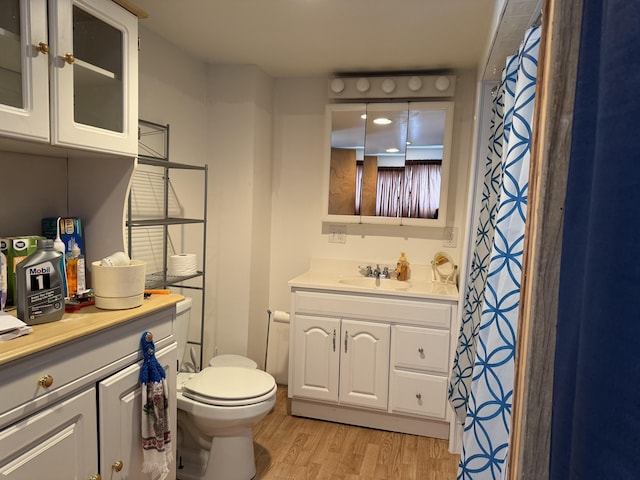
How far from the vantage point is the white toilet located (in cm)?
190

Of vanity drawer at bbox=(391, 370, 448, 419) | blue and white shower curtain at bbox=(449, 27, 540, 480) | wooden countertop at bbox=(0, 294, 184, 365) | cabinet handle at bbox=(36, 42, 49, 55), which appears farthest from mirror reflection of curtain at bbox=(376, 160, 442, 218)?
cabinet handle at bbox=(36, 42, 49, 55)

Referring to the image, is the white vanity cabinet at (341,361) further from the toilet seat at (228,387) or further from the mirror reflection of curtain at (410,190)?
the mirror reflection of curtain at (410,190)

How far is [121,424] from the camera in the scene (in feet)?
4.74

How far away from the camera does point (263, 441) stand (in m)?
2.40

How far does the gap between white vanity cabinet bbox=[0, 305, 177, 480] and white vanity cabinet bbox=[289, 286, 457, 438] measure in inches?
43.5

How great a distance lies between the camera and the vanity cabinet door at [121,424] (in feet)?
4.51

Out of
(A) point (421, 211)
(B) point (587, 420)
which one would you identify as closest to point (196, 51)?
(A) point (421, 211)

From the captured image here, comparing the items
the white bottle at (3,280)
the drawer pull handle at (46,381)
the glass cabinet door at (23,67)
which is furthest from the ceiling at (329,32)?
the drawer pull handle at (46,381)

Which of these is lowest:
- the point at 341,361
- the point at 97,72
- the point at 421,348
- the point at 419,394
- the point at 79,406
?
the point at 419,394

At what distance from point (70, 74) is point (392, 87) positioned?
1943 millimetres

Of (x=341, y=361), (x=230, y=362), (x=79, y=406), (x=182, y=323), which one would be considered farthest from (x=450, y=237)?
(x=79, y=406)

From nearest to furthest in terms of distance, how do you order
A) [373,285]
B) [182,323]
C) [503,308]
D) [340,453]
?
[503,308]
[182,323]
[340,453]
[373,285]

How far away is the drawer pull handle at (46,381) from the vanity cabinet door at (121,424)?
0.70ft

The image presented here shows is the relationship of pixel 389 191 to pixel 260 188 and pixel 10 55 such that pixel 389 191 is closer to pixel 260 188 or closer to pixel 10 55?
pixel 260 188
